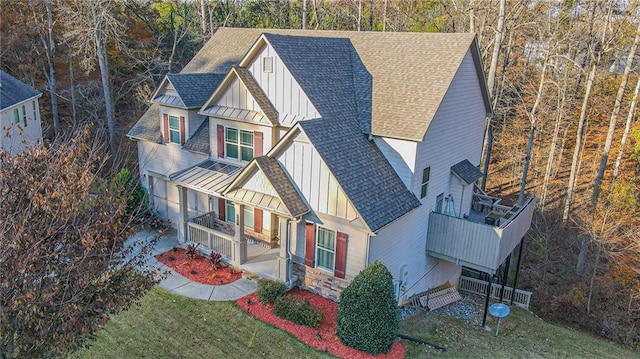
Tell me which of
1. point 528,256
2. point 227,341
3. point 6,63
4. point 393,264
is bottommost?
point 528,256

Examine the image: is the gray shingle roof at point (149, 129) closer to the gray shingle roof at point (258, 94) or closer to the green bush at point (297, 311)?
the gray shingle roof at point (258, 94)

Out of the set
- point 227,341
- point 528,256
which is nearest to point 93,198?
point 227,341

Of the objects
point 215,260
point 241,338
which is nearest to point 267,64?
point 215,260

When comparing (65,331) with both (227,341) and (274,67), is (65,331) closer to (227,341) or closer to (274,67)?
(227,341)

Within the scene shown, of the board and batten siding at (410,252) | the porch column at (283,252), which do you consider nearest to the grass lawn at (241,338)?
the board and batten siding at (410,252)

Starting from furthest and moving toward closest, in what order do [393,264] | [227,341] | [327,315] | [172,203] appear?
[172,203] < [393,264] < [327,315] < [227,341]

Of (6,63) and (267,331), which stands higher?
(6,63)

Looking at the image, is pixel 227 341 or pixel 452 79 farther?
pixel 452 79

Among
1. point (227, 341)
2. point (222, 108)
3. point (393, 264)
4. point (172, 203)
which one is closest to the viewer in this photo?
point (227, 341)
